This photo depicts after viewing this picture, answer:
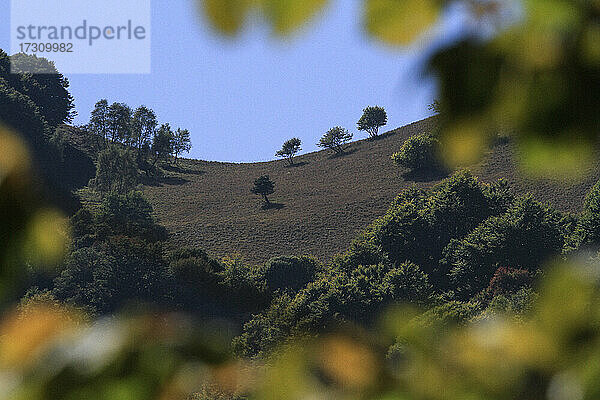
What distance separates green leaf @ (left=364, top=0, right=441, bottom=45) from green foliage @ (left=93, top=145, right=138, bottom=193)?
78.8ft

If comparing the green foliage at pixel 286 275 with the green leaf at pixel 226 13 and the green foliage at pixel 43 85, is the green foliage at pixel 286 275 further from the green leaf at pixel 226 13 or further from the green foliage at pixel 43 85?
the green leaf at pixel 226 13

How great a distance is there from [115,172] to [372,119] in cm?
1229

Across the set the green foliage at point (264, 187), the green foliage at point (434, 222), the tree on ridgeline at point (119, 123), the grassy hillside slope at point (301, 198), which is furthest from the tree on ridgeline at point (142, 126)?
the green foliage at point (434, 222)

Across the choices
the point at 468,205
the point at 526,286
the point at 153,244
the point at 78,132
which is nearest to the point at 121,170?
the point at 153,244

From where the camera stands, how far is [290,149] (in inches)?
1131

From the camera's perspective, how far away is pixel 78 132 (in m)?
29.4

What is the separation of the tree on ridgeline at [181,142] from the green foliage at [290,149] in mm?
4318

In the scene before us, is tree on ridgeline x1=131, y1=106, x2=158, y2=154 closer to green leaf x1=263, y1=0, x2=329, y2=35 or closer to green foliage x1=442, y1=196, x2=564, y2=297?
green foliage x1=442, y1=196, x2=564, y2=297

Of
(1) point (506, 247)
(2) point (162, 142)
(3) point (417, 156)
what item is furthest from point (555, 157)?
(2) point (162, 142)

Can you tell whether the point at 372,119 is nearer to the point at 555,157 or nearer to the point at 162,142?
the point at 162,142

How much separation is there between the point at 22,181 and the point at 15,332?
0.07m

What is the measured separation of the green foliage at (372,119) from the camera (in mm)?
28562

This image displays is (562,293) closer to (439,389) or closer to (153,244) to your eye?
(439,389)

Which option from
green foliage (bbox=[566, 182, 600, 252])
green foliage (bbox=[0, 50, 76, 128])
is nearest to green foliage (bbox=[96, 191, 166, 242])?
green foliage (bbox=[0, 50, 76, 128])
